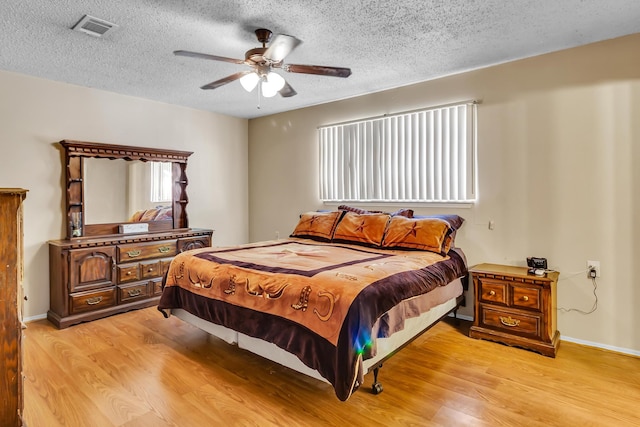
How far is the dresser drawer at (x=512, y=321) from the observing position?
276 cm

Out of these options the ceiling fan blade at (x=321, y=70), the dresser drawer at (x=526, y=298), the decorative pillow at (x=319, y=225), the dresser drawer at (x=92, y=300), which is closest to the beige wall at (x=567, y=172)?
the dresser drawer at (x=526, y=298)

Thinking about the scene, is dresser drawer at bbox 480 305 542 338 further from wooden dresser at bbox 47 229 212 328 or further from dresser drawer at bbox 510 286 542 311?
wooden dresser at bbox 47 229 212 328

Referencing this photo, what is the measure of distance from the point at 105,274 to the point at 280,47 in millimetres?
2945

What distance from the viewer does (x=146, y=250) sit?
3.97m

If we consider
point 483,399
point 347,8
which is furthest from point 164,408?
point 347,8

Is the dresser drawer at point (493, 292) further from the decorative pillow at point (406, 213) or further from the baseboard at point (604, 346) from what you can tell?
the decorative pillow at point (406, 213)

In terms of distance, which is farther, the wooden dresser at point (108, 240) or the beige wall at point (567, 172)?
the wooden dresser at point (108, 240)

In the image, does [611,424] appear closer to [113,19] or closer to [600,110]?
[600,110]

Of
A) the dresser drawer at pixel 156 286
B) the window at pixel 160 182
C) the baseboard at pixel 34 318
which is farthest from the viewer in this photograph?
the window at pixel 160 182

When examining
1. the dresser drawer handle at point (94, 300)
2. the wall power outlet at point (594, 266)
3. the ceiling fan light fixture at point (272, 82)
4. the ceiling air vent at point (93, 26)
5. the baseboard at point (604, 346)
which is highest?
the ceiling air vent at point (93, 26)

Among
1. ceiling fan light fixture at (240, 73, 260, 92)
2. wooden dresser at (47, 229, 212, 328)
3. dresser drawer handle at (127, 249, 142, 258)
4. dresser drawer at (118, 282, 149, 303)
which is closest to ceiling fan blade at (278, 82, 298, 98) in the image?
ceiling fan light fixture at (240, 73, 260, 92)

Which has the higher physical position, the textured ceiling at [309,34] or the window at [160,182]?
the textured ceiling at [309,34]

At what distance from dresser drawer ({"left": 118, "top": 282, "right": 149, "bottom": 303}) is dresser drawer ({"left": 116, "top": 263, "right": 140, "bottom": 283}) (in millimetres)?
68

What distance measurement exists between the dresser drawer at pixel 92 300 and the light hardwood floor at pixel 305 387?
44 centimetres
